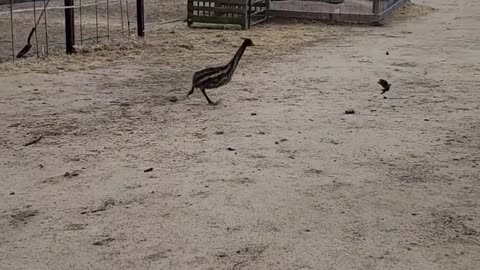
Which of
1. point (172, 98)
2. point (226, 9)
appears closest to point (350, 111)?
point (172, 98)

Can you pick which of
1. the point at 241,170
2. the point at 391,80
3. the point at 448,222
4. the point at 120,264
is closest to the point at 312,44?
the point at 391,80

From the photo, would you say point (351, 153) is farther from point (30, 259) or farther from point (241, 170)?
point (30, 259)

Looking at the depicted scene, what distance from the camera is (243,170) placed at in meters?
4.61

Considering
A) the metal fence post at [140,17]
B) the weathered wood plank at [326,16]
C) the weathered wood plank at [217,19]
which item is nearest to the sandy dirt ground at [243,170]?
the metal fence post at [140,17]

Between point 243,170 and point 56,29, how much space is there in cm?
697

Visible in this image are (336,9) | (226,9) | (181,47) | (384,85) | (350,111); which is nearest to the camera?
(350,111)

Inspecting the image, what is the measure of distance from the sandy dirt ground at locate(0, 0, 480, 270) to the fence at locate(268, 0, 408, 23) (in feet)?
14.0

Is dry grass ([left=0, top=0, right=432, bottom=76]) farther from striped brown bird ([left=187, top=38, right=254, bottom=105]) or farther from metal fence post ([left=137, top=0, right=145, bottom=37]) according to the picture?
striped brown bird ([left=187, top=38, right=254, bottom=105])

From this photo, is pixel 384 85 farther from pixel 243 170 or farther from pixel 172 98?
pixel 243 170

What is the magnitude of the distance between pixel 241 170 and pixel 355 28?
7.55 m

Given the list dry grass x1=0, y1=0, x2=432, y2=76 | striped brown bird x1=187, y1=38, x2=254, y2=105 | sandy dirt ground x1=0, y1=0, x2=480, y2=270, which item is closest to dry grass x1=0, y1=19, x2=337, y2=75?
dry grass x1=0, y1=0, x2=432, y2=76

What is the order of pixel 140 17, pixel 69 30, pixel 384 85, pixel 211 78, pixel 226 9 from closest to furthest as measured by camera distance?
pixel 211 78
pixel 384 85
pixel 69 30
pixel 140 17
pixel 226 9

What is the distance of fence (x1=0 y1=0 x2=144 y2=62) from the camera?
8891 millimetres

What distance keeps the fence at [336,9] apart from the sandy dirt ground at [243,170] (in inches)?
168
